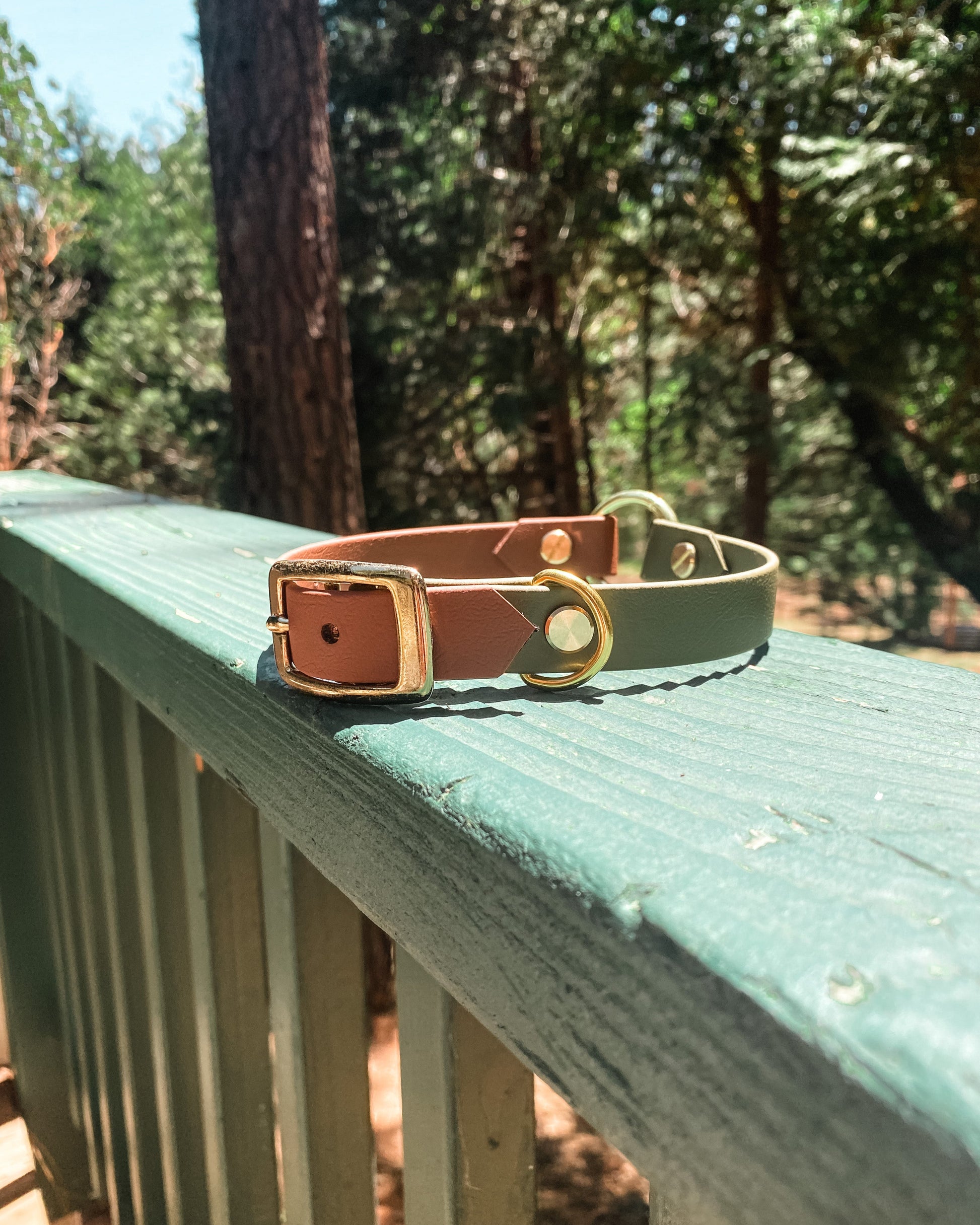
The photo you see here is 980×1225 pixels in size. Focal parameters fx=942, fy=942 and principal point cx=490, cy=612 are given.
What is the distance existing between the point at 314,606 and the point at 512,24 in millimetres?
8070

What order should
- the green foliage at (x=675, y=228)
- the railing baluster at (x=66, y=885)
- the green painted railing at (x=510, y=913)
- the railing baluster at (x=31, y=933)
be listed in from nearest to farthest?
the green painted railing at (x=510, y=913), the railing baluster at (x=66, y=885), the railing baluster at (x=31, y=933), the green foliage at (x=675, y=228)

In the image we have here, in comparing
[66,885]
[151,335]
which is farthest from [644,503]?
[151,335]

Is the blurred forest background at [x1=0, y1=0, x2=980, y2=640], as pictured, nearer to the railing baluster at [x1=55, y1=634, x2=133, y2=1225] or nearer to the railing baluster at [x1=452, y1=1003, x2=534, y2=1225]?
the railing baluster at [x1=55, y1=634, x2=133, y2=1225]

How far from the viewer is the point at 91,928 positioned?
1425 mm

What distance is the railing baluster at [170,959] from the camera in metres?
1.10

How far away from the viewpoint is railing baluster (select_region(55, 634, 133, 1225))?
136 centimetres

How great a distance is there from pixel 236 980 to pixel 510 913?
2.33ft

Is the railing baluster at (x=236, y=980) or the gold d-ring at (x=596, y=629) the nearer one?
the gold d-ring at (x=596, y=629)

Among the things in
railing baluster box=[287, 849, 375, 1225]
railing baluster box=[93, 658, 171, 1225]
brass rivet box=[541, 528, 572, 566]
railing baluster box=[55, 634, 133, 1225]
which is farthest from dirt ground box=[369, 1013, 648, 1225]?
railing baluster box=[287, 849, 375, 1225]

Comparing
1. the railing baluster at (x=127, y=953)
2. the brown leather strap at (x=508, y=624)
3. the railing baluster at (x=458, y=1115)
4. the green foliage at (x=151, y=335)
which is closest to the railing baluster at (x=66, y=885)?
the railing baluster at (x=127, y=953)

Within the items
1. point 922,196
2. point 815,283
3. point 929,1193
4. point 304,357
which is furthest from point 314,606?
point 815,283

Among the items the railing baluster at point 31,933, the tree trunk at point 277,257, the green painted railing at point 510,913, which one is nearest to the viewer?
the green painted railing at point 510,913

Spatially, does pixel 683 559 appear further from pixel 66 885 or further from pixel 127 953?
pixel 66 885

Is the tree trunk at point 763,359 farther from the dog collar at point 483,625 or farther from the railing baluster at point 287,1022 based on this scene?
the railing baluster at point 287,1022
